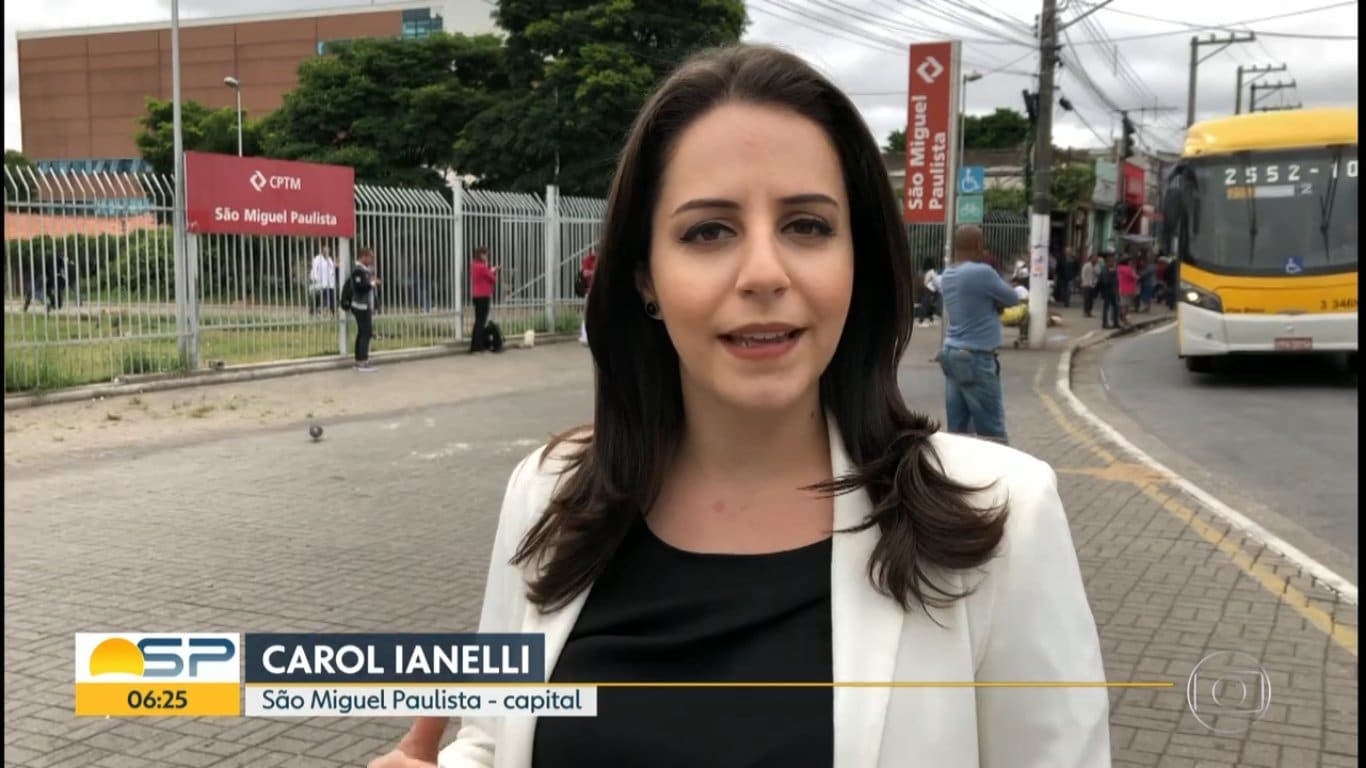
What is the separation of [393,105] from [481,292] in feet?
59.1

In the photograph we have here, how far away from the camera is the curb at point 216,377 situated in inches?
458

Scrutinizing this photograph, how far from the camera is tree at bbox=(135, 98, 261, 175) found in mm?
42906

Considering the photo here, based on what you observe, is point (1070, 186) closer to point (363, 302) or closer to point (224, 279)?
point (363, 302)

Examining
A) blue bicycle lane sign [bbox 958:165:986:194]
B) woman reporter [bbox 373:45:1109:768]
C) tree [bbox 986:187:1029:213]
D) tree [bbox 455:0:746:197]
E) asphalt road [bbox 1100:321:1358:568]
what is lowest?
asphalt road [bbox 1100:321:1358:568]

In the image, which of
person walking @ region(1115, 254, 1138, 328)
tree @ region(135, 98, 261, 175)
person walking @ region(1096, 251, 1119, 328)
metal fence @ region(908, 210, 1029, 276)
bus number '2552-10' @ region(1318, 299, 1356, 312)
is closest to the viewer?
bus number '2552-10' @ region(1318, 299, 1356, 312)

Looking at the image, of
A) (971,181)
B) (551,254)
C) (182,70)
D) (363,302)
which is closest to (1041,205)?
(971,181)

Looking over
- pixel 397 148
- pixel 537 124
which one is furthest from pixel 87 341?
pixel 397 148

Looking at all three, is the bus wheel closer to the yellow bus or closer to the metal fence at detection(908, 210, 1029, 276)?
the yellow bus

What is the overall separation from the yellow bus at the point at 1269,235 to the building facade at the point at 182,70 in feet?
153

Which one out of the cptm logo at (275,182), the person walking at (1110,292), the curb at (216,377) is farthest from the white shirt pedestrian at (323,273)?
the person walking at (1110,292)

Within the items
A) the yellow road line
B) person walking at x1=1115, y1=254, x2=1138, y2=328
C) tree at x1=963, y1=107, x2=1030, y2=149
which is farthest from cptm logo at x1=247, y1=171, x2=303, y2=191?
tree at x1=963, y1=107, x2=1030, y2=149

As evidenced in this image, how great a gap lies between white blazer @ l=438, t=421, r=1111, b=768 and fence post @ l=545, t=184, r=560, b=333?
19.0 m

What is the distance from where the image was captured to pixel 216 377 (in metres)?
13.6

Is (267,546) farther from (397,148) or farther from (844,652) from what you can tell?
(397,148)
